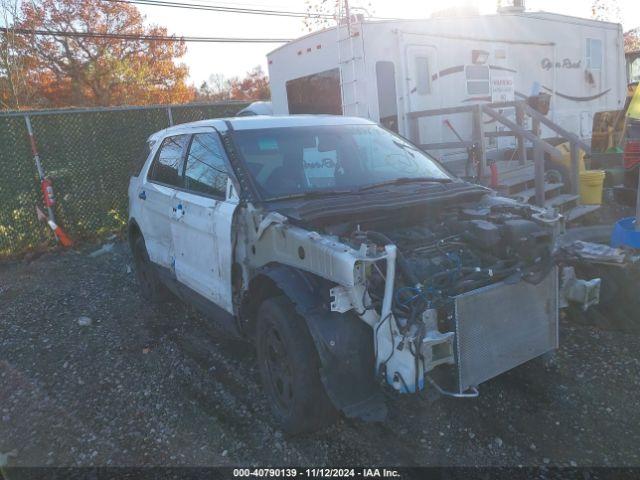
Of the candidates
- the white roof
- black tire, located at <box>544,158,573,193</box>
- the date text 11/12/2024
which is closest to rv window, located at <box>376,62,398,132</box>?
black tire, located at <box>544,158,573,193</box>

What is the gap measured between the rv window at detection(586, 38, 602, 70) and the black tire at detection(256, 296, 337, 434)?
11096 mm

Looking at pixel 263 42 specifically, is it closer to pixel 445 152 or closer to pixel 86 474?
pixel 445 152

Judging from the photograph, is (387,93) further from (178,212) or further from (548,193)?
(178,212)

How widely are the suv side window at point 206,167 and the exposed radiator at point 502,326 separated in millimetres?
1972

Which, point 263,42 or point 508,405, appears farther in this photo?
point 263,42

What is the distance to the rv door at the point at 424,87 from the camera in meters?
8.25

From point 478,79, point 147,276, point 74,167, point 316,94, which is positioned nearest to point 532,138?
point 478,79

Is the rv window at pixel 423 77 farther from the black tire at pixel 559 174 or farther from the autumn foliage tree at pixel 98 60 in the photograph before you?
the autumn foliage tree at pixel 98 60

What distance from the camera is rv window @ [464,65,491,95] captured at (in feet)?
30.0

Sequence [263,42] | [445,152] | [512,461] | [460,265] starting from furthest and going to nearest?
[263,42]
[445,152]
[460,265]
[512,461]

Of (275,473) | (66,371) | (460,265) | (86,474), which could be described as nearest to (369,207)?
(460,265)

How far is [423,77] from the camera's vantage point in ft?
27.9

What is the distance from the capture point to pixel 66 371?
14.7 feet

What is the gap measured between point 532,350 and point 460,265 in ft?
2.19
